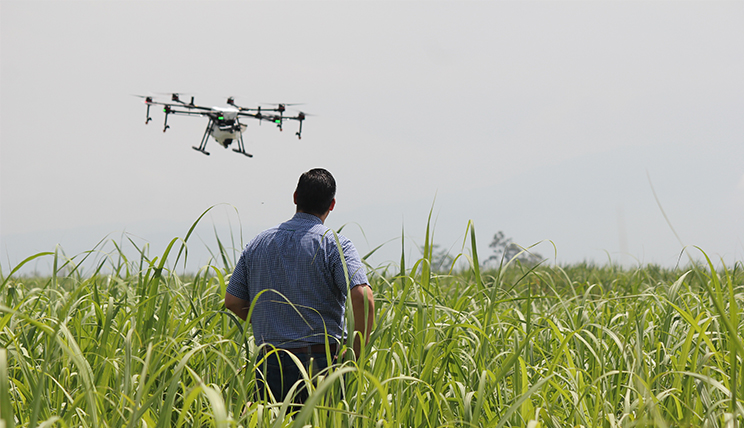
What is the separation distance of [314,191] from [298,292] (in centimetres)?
61

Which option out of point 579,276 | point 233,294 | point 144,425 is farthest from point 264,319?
point 579,276

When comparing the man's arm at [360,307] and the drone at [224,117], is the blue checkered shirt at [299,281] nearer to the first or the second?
the man's arm at [360,307]

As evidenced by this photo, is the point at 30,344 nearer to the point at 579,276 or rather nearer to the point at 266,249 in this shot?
the point at 266,249

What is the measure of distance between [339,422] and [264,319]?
1.18 metres

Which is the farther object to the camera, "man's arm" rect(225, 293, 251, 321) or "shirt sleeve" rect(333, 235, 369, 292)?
"man's arm" rect(225, 293, 251, 321)

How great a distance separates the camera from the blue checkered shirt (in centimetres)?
293

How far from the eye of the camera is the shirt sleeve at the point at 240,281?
3.11 m

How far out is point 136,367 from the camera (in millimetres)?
2518

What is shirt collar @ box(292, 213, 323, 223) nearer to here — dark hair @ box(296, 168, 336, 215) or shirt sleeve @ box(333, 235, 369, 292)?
dark hair @ box(296, 168, 336, 215)

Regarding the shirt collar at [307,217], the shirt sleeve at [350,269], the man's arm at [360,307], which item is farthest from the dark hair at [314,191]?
the man's arm at [360,307]

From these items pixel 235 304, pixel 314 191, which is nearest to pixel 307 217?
pixel 314 191

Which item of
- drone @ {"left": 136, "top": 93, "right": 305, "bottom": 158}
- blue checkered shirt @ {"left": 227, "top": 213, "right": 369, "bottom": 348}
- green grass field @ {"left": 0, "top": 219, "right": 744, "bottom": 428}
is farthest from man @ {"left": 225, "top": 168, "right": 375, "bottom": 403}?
drone @ {"left": 136, "top": 93, "right": 305, "bottom": 158}

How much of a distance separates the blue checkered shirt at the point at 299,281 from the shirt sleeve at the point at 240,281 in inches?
2.9

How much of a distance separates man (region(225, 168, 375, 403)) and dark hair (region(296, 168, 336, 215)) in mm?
87
